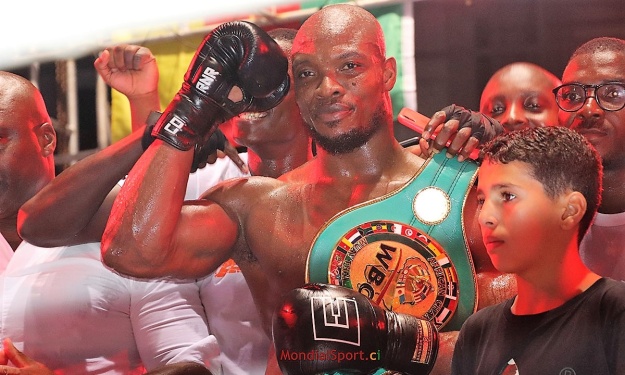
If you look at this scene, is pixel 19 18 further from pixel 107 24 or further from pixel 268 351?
pixel 268 351

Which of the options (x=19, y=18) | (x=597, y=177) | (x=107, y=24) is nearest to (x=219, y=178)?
(x=107, y=24)

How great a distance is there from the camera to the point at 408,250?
1.81 m

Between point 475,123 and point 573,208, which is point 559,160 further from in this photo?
point 475,123

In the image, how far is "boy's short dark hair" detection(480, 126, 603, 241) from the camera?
150 cm

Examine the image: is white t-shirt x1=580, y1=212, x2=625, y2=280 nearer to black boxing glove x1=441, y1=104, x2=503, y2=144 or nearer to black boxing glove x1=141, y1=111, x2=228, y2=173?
black boxing glove x1=441, y1=104, x2=503, y2=144

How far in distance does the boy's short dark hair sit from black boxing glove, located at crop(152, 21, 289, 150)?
53cm

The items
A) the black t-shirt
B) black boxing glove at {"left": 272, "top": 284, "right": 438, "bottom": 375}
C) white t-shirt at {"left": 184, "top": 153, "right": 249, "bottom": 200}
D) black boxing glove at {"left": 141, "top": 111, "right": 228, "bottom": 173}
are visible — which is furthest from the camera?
white t-shirt at {"left": 184, "top": 153, "right": 249, "bottom": 200}

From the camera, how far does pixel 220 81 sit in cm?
179

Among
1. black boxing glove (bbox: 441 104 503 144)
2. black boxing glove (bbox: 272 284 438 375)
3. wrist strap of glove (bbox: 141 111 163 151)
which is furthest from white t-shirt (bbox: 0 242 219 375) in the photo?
black boxing glove (bbox: 441 104 503 144)

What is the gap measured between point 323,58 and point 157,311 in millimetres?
790

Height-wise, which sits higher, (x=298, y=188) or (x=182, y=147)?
(x=182, y=147)

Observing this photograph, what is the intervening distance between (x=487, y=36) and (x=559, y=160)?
0.64 metres

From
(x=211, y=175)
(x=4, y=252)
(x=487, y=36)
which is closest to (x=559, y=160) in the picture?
(x=487, y=36)

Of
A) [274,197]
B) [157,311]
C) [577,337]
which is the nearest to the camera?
[577,337]
